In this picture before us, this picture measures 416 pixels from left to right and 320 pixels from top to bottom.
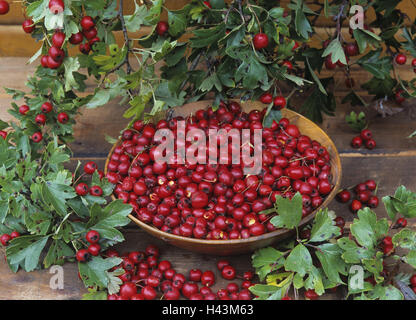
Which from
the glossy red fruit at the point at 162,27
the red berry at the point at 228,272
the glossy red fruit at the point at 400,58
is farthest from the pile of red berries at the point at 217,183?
the glossy red fruit at the point at 400,58

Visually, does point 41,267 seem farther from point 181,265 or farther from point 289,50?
point 289,50

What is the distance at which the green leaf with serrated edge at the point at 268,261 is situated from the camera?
109cm

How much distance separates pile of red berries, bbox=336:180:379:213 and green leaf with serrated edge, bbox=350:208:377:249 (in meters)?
0.25

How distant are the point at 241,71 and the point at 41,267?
69 centimetres

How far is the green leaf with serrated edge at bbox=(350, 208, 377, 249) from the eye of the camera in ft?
3.35

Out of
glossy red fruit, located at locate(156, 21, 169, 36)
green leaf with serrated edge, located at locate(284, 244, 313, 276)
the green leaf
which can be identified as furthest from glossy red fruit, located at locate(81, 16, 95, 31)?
green leaf with serrated edge, located at locate(284, 244, 313, 276)

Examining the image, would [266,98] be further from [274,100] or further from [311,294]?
[311,294]

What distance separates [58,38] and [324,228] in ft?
2.40

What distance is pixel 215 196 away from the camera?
116cm

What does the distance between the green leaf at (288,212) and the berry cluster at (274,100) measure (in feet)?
1.06

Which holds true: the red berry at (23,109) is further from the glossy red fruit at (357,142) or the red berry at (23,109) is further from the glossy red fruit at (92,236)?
the glossy red fruit at (357,142)

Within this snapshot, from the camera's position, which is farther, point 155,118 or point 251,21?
point 155,118
